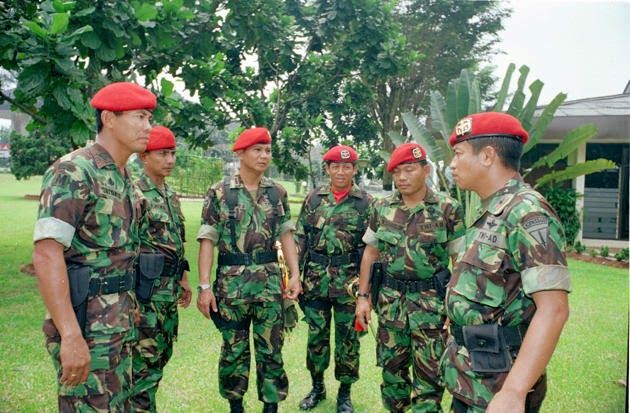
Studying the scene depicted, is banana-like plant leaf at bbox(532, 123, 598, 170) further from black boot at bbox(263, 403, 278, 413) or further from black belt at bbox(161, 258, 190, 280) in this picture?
black belt at bbox(161, 258, 190, 280)

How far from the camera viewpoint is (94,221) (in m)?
2.27

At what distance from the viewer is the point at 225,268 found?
140 inches

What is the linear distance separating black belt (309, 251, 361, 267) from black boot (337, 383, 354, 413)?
969 mm

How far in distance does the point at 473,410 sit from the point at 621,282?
9344 millimetres

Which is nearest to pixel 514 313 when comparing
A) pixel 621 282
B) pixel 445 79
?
pixel 621 282

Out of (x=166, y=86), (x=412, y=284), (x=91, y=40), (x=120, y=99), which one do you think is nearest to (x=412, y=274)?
(x=412, y=284)

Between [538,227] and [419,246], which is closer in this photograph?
[538,227]

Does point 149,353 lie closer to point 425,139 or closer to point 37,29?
point 37,29

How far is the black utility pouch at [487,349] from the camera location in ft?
6.32

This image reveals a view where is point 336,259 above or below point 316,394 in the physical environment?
above

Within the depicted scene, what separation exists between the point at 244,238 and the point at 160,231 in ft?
1.92

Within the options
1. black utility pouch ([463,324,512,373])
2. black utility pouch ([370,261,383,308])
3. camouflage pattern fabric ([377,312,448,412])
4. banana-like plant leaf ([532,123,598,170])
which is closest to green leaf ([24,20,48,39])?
black utility pouch ([370,261,383,308])

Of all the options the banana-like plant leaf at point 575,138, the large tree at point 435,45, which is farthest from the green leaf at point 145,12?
the large tree at point 435,45

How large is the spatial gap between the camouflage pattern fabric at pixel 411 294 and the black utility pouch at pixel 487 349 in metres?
1.23
